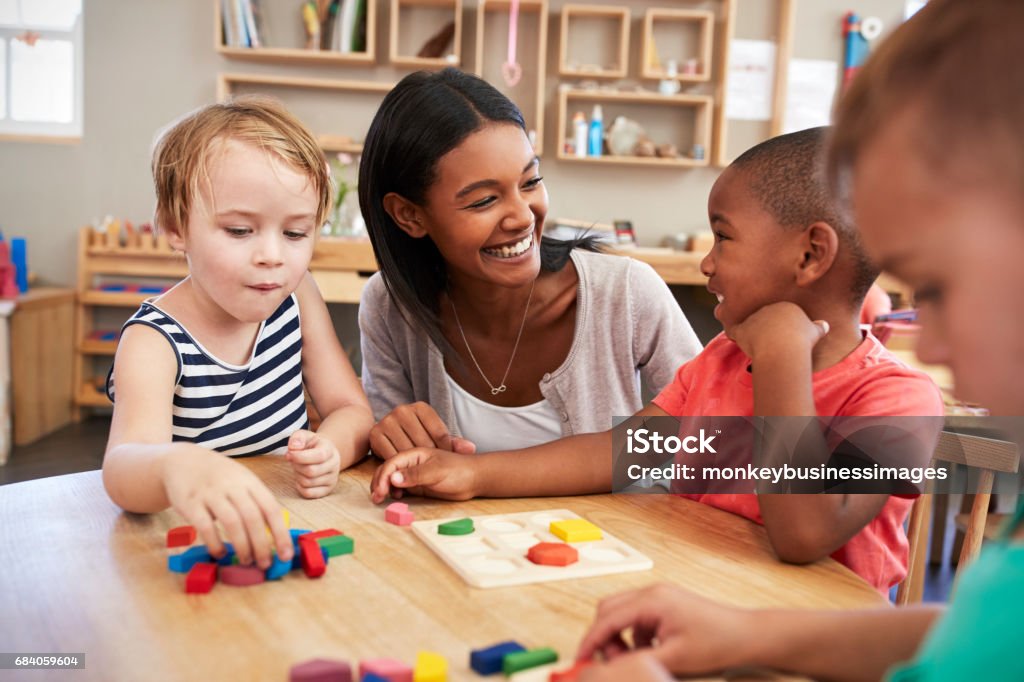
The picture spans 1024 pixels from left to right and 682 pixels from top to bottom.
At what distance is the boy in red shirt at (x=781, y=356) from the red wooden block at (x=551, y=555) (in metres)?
0.23

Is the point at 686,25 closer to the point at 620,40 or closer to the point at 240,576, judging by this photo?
the point at 620,40

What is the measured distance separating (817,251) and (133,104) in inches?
162

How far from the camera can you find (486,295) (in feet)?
5.41

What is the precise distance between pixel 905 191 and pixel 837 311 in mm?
604

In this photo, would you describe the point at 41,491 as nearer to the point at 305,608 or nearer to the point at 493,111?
the point at 305,608

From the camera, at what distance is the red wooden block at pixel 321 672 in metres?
0.56

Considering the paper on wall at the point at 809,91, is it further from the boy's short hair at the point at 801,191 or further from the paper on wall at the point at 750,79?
the boy's short hair at the point at 801,191

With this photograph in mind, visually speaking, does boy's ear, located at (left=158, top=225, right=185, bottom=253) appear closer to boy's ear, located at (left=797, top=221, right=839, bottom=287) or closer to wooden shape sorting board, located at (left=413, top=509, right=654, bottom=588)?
wooden shape sorting board, located at (left=413, top=509, right=654, bottom=588)

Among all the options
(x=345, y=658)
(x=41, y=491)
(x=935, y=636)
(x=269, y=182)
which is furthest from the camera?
(x=269, y=182)

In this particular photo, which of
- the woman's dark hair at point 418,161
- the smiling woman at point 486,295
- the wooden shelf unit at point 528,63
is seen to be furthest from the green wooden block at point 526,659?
the wooden shelf unit at point 528,63

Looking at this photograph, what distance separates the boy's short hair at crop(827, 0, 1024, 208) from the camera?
47 cm

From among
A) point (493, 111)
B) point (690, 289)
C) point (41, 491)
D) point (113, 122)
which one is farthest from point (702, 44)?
point (41, 491)

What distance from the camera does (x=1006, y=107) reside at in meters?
0.46

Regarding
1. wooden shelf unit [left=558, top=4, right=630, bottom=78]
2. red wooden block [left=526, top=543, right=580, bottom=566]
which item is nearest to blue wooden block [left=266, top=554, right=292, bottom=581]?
red wooden block [left=526, top=543, right=580, bottom=566]
